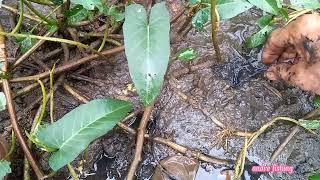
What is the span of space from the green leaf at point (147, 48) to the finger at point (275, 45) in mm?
442

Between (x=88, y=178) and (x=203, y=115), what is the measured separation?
0.48m

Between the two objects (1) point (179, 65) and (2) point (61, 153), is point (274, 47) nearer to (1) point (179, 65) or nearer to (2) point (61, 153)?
(1) point (179, 65)

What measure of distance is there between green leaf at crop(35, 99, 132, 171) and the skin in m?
0.65

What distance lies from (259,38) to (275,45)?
3.0 inches

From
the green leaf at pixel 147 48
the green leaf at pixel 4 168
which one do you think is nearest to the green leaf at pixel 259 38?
the green leaf at pixel 147 48

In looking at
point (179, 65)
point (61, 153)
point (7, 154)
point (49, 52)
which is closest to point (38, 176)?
point (7, 154)

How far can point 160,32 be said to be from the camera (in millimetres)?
1394

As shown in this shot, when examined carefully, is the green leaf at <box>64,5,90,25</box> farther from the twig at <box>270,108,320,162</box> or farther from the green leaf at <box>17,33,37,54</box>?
the twig at <box>270,108,320,162</box>

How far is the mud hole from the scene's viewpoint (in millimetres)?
1650

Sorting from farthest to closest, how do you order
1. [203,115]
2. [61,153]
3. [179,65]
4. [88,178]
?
1. [179,65]
2. [203,115]
3. [88,178]
4. [61,153]

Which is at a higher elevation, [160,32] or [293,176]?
[160,32]

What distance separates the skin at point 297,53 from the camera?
151 centimetres

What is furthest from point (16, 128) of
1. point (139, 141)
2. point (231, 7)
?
point (231, 7)

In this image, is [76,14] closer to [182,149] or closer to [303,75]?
[182,149]
